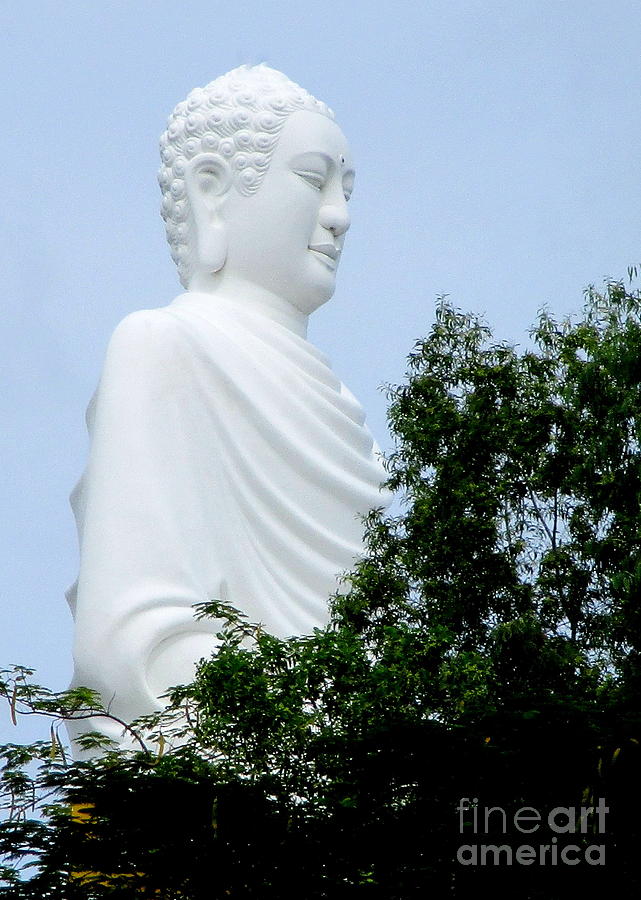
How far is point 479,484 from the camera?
35.5 ft

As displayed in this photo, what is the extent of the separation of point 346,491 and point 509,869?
5036 mm

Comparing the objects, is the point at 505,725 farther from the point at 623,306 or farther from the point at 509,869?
the point at 623,306

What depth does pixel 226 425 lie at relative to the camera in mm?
12852

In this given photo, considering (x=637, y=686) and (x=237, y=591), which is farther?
(x=237, y=591)

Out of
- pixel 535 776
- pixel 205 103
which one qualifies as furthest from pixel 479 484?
pixel 205 103

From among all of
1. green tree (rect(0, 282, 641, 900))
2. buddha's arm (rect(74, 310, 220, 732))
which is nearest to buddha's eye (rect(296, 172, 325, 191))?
buddha's arm (rect(74, 310, 220, 732))

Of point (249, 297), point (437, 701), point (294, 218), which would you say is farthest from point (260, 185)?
point (437, 701)

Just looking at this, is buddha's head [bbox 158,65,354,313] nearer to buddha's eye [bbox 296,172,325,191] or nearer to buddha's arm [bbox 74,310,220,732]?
buddha's eye [bbox 296,172,325,191]

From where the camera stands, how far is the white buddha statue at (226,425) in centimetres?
1206

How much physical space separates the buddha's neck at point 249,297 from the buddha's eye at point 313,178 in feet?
2.21

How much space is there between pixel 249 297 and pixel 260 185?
2.15 feet

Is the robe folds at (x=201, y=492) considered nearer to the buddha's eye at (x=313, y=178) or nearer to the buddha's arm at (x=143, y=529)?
the buddha's arm at (x=143, y=529)

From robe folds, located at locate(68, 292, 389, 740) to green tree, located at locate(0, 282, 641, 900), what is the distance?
75 centimetres

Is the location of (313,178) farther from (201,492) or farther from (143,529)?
(143,529)
